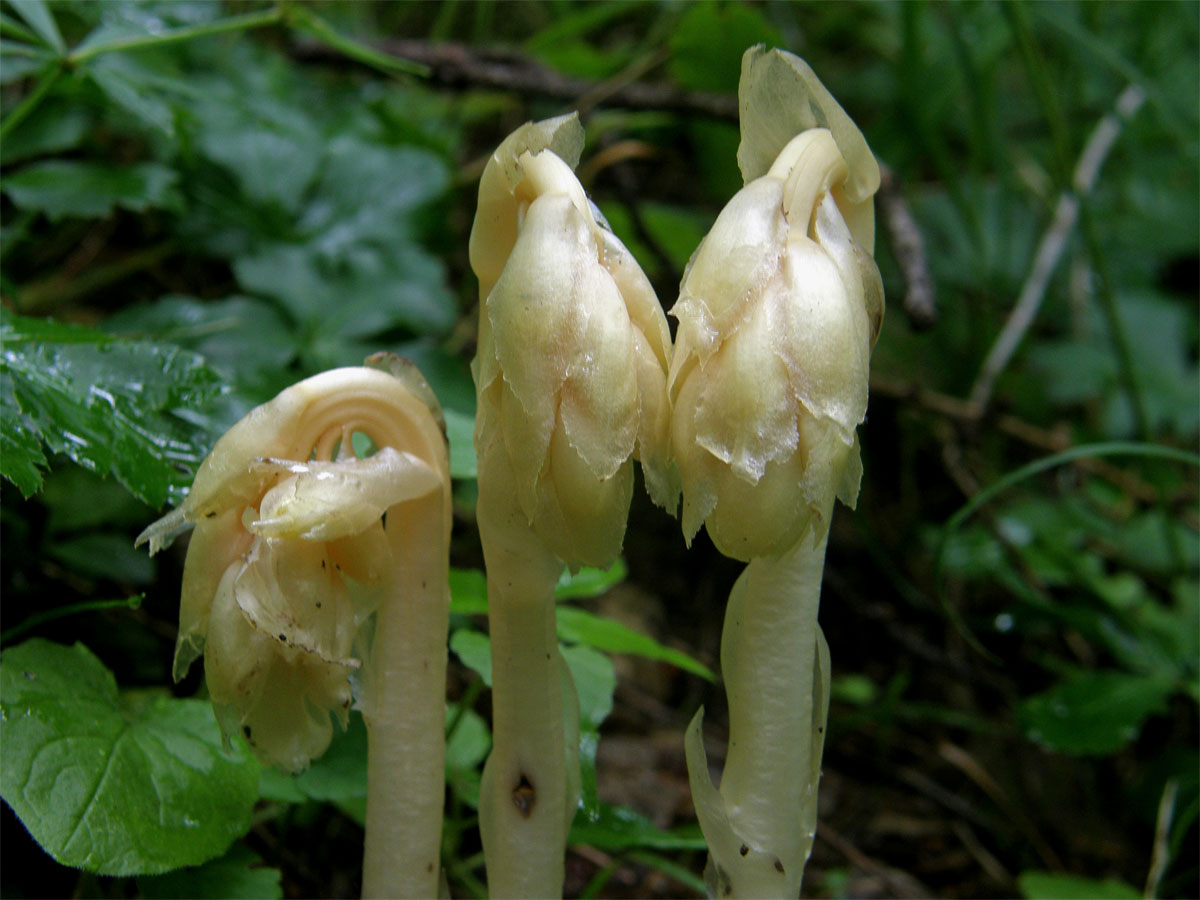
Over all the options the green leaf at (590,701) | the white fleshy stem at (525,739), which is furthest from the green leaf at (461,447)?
the white fleshy stem at (525,739)

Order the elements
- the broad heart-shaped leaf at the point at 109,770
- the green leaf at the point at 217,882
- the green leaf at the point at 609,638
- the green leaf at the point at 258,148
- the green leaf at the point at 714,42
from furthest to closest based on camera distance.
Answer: the green leaf at the point at 714,42
the green leaf at the point at 258,148
the green leaf at the point at 609,638
the green leaf at the point at 217,882
the broad heart-shaped leaf at the point at 109,770

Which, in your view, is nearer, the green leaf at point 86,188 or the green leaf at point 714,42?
the green leaf at point 86,188

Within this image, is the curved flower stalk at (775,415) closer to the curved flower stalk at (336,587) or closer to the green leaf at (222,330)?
the curved flower stalk at (336,587)

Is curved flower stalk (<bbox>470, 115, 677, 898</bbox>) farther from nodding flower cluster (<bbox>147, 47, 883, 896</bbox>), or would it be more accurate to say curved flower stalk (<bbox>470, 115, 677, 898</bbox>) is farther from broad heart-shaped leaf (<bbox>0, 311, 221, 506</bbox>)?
broad heart-shaped leaf (<bbox>0, 311, 221, 506</bbox>)

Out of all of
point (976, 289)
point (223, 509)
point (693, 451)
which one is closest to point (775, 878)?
point (693, 451)

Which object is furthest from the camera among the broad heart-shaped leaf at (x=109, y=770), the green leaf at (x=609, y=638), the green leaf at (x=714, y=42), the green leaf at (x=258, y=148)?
the green leaf at (x=714, y=42)

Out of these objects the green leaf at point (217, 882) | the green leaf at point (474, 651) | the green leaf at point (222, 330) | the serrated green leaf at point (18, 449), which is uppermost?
the serrated green leaf at point (18, 449)

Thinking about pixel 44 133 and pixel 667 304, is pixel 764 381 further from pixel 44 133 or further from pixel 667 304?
pixel 667 304
